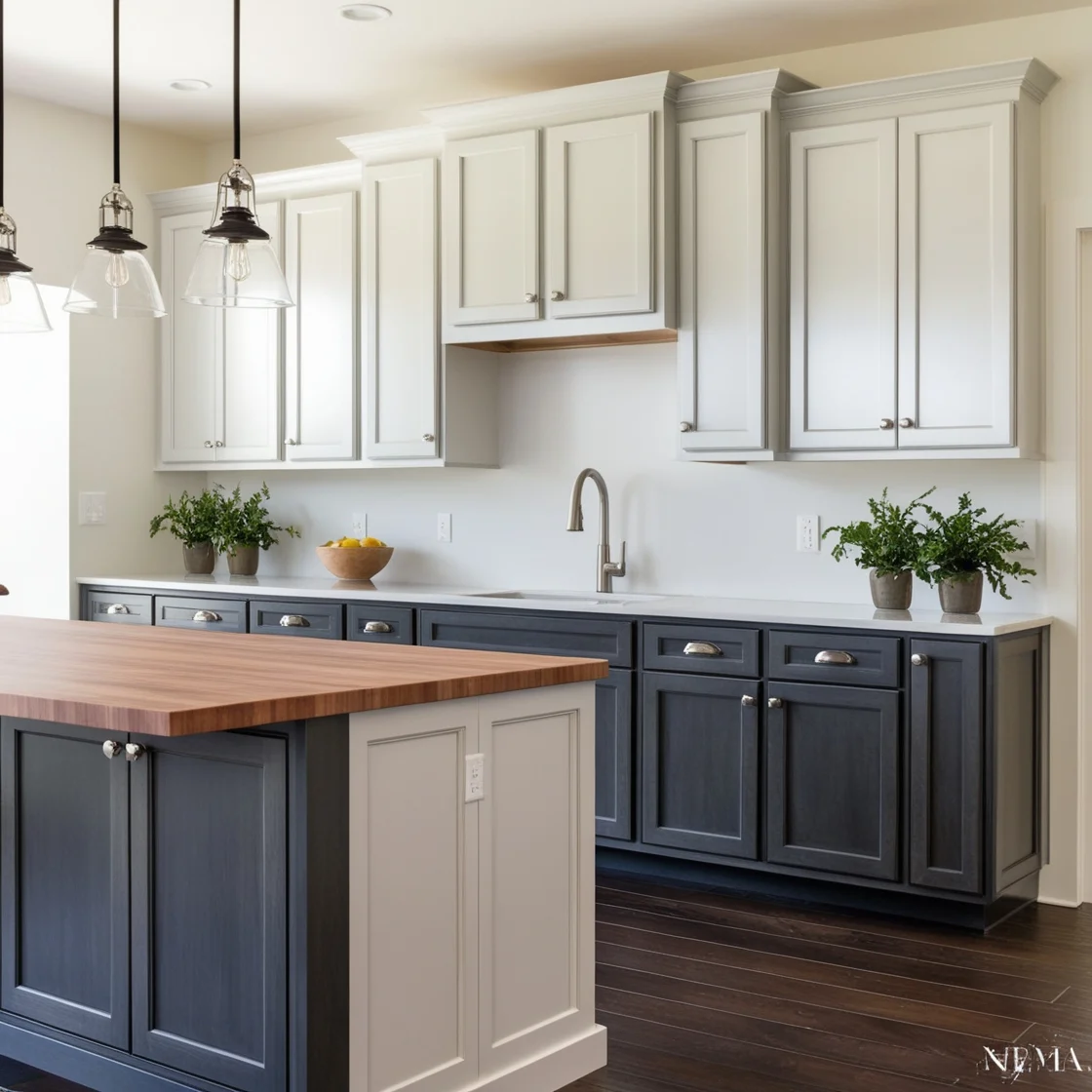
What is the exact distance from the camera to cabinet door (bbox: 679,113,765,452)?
13.8 ft

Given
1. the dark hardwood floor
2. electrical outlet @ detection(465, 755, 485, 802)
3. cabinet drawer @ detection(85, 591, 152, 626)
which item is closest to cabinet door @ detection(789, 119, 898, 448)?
the dark hardwood floor

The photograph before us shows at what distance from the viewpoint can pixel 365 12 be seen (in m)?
4.26

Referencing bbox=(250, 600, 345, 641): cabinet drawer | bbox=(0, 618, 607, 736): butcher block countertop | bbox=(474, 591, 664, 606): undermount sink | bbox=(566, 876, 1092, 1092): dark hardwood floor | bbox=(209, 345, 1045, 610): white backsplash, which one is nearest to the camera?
bbox=(0, 618, 607, 736): butcher block countertop

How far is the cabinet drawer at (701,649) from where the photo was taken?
4.03m

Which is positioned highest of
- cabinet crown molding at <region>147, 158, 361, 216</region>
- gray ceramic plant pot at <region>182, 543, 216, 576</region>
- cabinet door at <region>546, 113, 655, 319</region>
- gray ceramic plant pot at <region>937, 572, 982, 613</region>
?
cabinet crown molding at <region>147, 158, 361, 216</region>

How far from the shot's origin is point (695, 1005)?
315 cm

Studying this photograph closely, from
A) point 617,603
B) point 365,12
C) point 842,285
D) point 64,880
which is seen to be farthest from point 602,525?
point 64,880

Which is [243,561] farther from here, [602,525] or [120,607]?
[602,525]

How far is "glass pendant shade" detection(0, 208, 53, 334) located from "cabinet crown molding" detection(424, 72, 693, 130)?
2.11 m

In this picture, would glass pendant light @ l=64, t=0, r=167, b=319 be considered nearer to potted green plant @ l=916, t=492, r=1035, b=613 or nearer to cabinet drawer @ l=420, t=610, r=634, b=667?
cabinet drawer @ l=420, t=610, r=634, b=667

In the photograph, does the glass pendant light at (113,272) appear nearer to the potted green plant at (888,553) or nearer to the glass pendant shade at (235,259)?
the glass pendant shade at (235,259)

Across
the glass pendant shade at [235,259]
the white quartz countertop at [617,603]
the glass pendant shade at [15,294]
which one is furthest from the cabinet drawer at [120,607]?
the glass pendant shade at [235,259]

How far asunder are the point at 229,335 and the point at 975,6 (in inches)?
122

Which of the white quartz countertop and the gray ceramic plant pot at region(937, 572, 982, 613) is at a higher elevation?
the gray ceramic plant pot at region(937, 572, 982, 613)
